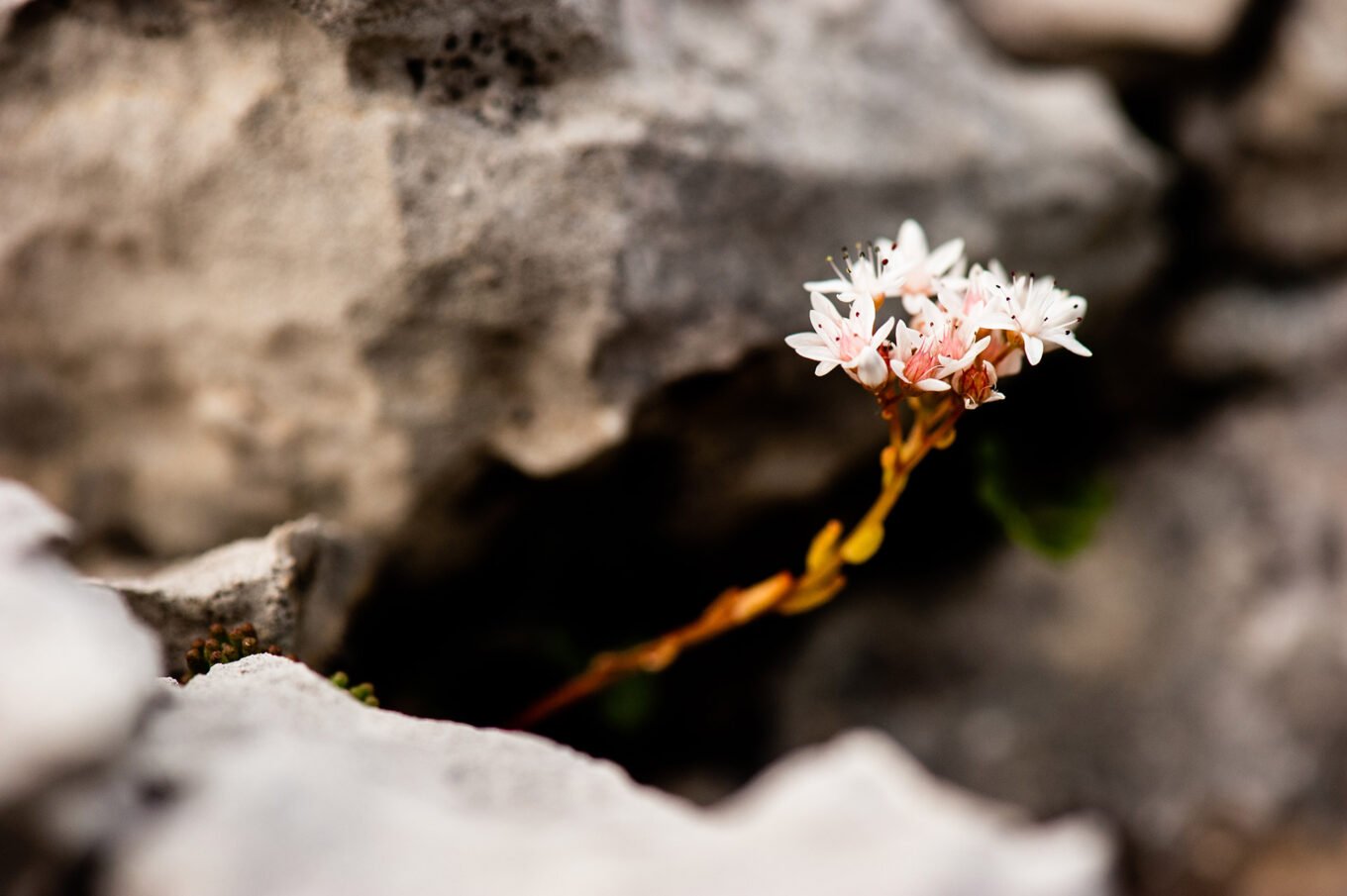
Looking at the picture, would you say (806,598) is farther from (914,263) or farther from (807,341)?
(914,263)

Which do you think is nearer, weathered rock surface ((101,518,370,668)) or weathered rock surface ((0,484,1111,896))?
weathered rock surface ((0,484,1111,896))

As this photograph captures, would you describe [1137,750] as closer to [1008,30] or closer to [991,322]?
[991,322]

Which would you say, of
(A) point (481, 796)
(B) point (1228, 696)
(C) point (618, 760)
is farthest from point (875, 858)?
(B) point (1228, 696)

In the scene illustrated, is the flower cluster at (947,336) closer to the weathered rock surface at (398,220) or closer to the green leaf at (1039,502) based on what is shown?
the weathered rock surface at (398,220)

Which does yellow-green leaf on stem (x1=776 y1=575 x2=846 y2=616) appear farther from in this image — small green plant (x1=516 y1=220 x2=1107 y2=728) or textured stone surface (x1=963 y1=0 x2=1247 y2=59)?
textured stone surface (x1=963 y1=0 x2=1247 y2=59)

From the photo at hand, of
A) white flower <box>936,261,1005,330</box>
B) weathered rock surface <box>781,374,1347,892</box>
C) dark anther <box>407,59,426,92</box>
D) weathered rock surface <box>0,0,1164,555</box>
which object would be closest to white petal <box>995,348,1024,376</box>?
white flower <box>936,261,1005,330</box>

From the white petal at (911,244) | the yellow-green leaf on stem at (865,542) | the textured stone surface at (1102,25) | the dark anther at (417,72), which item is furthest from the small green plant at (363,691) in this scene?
the textured stone surface at (1102,25)
